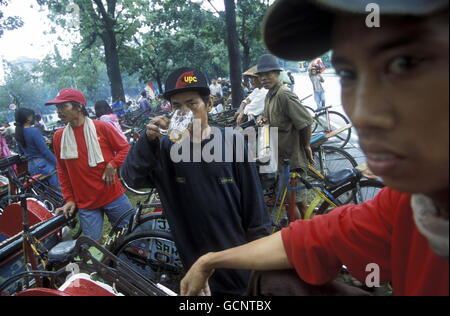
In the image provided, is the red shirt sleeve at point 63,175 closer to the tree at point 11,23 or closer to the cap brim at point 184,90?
the cap brim at point 184,90

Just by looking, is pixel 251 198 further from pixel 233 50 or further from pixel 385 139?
pixel 233 50

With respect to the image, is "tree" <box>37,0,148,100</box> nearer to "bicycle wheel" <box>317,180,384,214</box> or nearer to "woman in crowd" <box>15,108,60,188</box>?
"woman in crowd" <box>15,108,60,188</box>

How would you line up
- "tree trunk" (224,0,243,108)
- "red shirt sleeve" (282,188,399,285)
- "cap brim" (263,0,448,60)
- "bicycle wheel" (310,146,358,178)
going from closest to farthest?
1. "cap brim" (263,0,448,60)
2. "red shirt sleeve" (282,188,399,285)
3. "bicycle wheel" (310,146,358,178)
4. "tree trunk" (224,0,243,108)

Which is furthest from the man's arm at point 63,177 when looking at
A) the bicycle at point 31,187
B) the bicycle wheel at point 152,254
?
the bicycle at point 31,187

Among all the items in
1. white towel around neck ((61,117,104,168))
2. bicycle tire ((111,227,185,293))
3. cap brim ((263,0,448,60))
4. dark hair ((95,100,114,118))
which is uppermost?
dark hair ((95,100,114,118))

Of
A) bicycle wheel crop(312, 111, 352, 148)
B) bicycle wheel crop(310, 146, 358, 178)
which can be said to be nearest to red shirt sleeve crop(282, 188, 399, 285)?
bicycle wheel crop(310, 146, 358, 178)

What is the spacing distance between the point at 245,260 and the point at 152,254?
93.2 inches

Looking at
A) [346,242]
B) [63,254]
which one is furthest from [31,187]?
[346,242]

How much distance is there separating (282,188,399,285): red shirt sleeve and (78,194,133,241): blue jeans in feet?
9.56

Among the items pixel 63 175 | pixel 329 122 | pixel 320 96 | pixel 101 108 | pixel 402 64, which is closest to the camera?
pixel 402 64

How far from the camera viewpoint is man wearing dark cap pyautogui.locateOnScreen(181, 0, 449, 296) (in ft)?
1.73

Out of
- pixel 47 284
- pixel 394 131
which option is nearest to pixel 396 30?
pixel 394 131

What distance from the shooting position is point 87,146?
11.1 feet

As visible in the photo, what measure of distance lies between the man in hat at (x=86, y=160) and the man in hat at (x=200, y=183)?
1441mm
